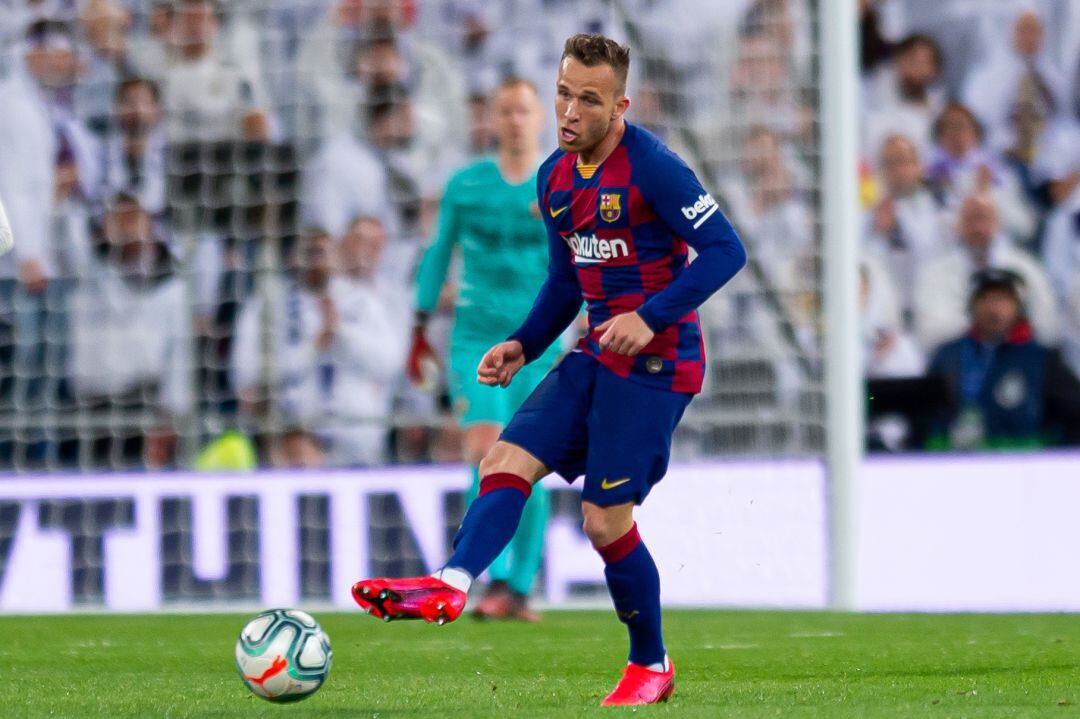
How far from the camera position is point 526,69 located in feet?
34.0

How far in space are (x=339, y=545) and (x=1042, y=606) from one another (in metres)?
3.20

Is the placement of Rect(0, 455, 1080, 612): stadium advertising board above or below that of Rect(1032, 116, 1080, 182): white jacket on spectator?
below

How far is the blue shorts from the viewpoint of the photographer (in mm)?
4070

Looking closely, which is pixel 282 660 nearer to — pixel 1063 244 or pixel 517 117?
pixel 517 117

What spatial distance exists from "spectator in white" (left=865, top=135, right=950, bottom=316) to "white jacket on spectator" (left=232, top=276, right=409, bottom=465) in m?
2.95

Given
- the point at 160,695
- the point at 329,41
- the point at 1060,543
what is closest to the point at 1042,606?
the point at 1060,543

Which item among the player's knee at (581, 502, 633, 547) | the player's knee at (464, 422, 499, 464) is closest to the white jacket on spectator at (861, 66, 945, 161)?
the player's knee at (464, 422, 499, 464)

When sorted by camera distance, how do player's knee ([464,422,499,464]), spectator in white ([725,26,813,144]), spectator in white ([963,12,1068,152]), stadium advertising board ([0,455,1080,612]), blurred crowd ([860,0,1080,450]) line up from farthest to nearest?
spectator in white ([963,12,1068,152]) < blurred crowd ([860,0,1080,450]) < spectator in white ([725,26,813,144]) < stadium advertising board ([0,455,1080,612]) < player's knee ([464,422,499,464])

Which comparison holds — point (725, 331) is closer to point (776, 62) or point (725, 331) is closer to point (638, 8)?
point (776, 62)

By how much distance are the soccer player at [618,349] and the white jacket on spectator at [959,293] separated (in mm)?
5926

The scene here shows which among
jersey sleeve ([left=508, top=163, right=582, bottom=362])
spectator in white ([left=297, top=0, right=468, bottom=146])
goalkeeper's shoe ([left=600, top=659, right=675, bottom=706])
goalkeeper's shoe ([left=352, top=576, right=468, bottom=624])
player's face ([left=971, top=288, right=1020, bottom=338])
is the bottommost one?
goalkeeper's shoe ([left=600, top=659, right=675, bottom=706])

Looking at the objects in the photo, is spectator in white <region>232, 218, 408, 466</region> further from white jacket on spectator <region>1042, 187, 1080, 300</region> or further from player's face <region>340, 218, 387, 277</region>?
white jacket on spectator <region>1042, 187, 1080, 300</region>

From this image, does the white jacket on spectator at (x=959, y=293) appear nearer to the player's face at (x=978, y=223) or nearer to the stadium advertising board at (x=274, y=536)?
the player's face at (x=978, y=223)

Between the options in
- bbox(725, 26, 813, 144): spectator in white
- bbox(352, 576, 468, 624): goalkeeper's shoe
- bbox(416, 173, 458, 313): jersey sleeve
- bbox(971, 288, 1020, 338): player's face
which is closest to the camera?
bbox(352, 576, 468, 624): goalkeeper's shoe
